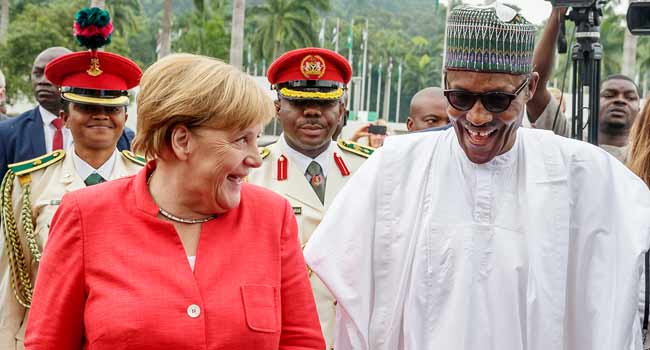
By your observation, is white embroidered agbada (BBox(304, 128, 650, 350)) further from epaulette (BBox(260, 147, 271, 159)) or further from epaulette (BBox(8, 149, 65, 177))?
epaulette (BBox(8, 149, 65, 177))

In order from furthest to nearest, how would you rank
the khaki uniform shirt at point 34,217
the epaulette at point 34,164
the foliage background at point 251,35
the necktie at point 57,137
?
the foliage background at point 251,35, the necktie at point 57,137, the epaulette at point 34,164, the khaki uniform shirt at point 34,217

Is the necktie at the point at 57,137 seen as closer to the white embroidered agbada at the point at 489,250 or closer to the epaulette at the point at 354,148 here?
the epaulette at the point at 354,148

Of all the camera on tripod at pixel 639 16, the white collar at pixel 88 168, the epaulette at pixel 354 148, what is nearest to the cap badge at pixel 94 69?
the white collar at pixel 88 168

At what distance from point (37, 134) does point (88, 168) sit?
4.43ft

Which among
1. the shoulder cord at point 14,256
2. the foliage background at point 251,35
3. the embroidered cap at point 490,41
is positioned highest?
the foliage background at point 251,35

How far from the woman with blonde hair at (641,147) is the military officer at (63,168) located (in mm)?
2366

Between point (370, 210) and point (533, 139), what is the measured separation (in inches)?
23.8

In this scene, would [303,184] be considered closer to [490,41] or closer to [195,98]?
[490,41]

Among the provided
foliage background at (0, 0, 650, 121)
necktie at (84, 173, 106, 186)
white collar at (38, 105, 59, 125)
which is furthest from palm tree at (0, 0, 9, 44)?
necktie at (84, 173, 106, 186)

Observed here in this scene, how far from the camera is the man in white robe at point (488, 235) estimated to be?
3.04 metres

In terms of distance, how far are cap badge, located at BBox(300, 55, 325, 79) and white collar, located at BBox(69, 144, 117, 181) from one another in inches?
41.5

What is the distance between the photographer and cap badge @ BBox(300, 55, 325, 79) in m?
4.84

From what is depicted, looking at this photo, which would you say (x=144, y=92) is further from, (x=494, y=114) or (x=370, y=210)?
→ (x=494, y=114)

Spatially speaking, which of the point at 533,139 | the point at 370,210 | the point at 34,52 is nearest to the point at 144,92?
the point at 370,210
